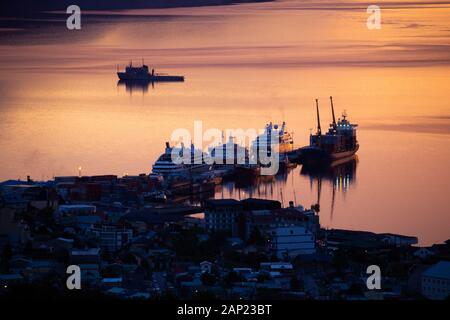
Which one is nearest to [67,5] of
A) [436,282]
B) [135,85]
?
[135,85]

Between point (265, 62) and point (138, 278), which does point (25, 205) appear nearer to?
point (138, 278)

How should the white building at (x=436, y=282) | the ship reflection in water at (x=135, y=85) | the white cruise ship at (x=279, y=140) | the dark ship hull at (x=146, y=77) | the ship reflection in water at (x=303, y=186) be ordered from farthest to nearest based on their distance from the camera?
the dark ship hull at (x=146, y=77) < the ship reflection in water at (x=135, y=85) < the white cruise ship at (x=279, y=140) < the ship reflection in water at (x=303, y=186) < the white building at (x=436, y=282)

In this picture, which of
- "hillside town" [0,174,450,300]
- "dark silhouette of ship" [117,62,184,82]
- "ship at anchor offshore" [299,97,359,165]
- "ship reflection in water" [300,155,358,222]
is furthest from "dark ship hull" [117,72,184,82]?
"hillside town" [0,174,450,300]

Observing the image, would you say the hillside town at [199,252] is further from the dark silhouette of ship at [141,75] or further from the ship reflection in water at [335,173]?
the dark silhouette of ship at [141,75]

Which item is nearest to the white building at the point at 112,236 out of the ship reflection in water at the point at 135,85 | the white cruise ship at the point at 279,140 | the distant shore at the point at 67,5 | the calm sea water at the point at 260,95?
the calm sea water at the point at 260,95

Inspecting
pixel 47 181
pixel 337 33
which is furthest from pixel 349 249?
pixel 337 33
